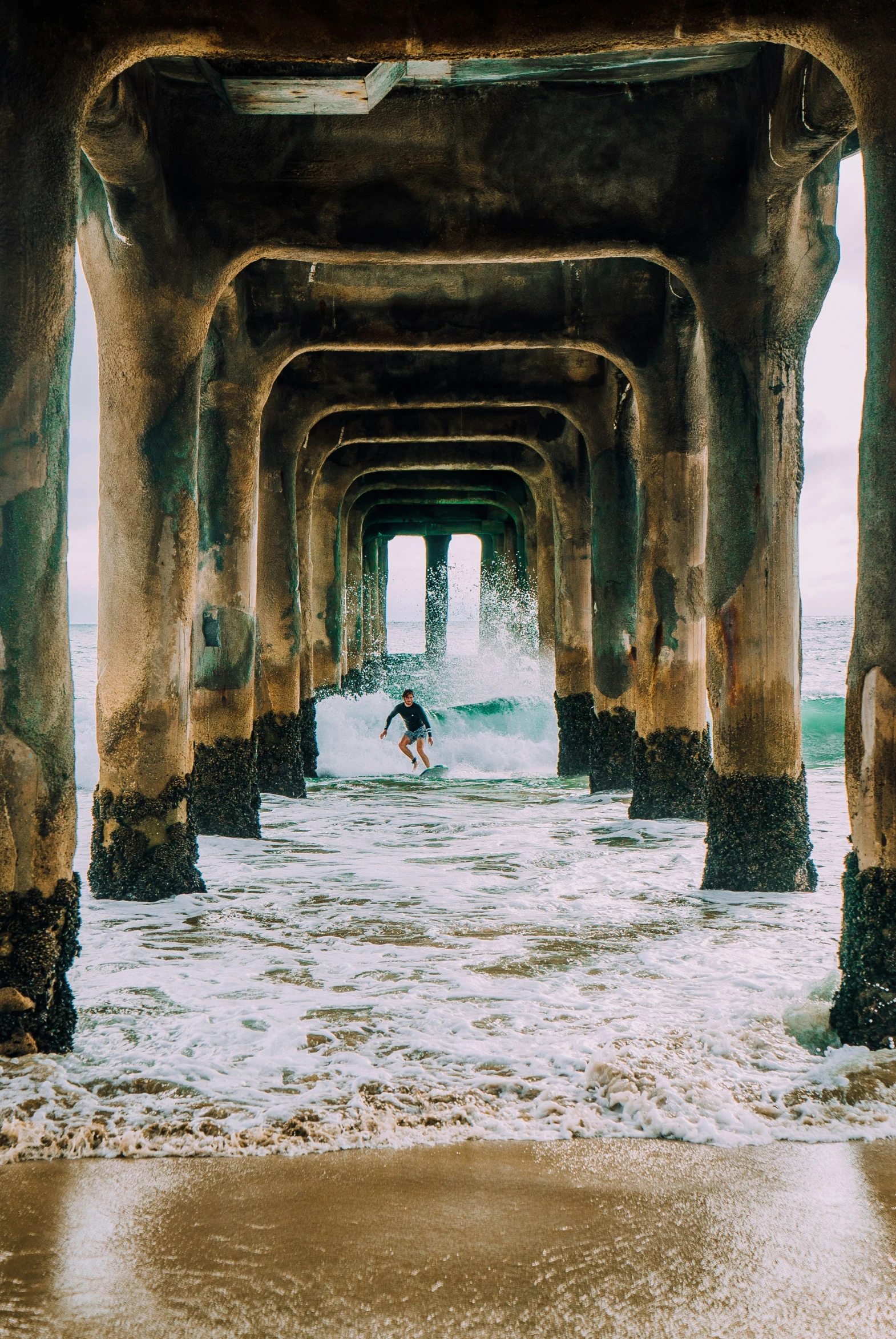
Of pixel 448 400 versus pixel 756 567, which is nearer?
pixel 756 567

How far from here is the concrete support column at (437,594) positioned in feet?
106

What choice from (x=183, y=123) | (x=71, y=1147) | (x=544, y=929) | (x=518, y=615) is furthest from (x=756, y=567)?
(x=518, y=615)

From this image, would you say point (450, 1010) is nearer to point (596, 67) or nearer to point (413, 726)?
point (596, 67)

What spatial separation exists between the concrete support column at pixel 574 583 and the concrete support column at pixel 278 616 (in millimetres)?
3659

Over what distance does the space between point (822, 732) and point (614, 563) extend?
45.9 ft

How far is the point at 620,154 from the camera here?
636 cm

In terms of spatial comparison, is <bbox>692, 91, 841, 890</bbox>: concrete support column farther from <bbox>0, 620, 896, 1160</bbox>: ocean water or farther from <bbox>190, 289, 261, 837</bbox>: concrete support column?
<bbox>190, 289, 261, 837</bbox>: concrete support column

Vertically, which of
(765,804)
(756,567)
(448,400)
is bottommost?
(765,804)

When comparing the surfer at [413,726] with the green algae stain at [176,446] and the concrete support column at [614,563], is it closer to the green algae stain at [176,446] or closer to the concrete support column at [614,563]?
the concrete support column at [614,563]

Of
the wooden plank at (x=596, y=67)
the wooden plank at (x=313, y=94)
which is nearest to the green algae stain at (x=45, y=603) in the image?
the wooden plank at (x=313, y=94)

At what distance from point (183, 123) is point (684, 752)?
220 inches

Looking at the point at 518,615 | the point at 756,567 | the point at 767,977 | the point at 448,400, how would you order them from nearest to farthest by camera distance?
1. the point at 767,977
2. the point at 756,567
3. the point at 448,400
4. the point at 518,615

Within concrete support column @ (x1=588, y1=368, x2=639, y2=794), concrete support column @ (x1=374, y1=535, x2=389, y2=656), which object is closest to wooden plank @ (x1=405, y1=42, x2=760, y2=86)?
concrete support column @ (x1=588, y1=368, x2=639, y2=794)

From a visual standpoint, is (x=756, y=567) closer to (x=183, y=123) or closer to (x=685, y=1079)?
(x=685, y=1079)
